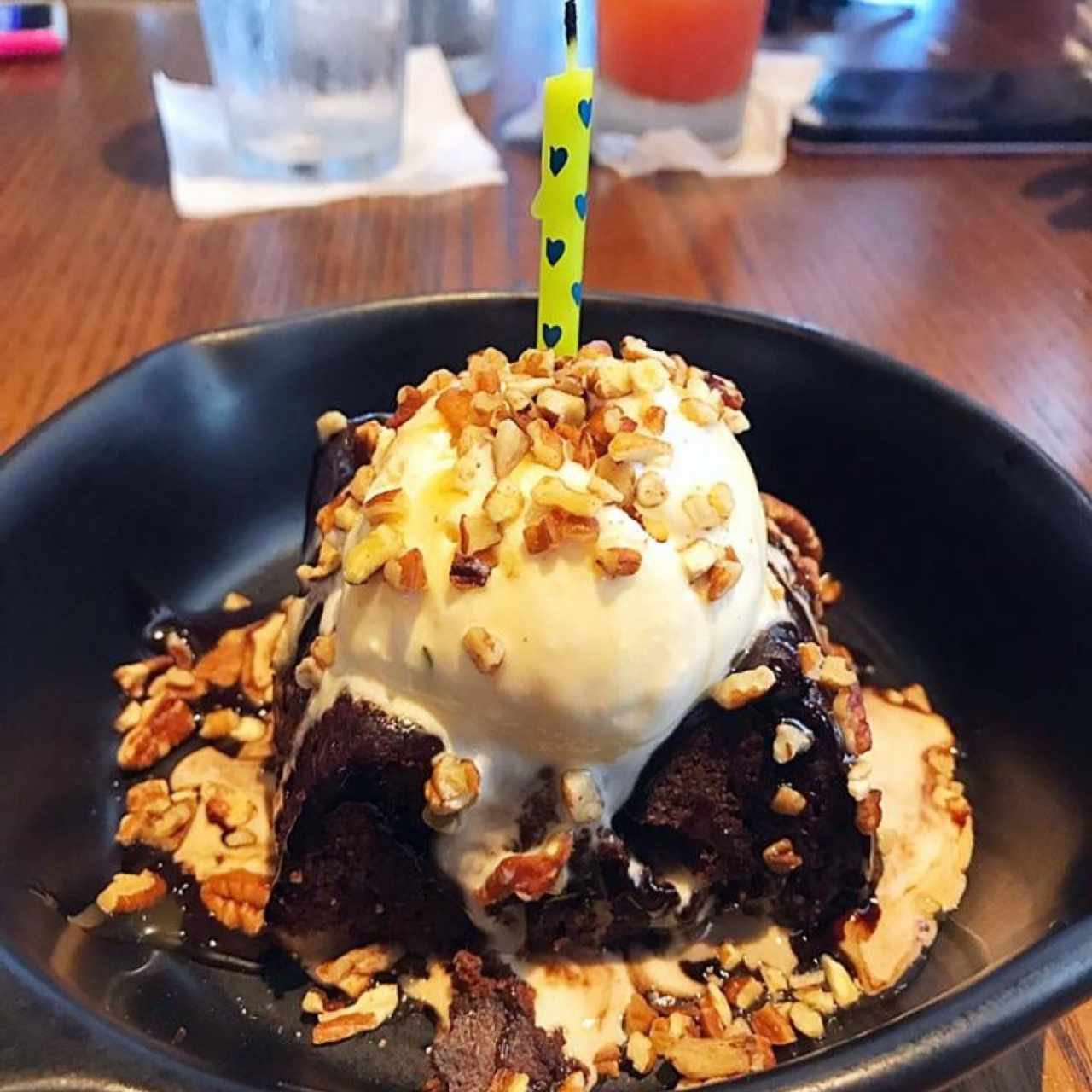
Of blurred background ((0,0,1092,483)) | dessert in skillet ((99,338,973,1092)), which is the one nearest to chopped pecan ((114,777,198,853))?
dessert in skillet ((99,338,973,1092))

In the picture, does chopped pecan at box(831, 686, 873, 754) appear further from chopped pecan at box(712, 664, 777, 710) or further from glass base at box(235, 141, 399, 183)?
glass base at box(235, 141, 399, 183)

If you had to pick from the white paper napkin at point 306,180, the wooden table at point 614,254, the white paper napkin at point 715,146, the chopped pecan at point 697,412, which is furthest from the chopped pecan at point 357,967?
the white paper napkin at point 715,146

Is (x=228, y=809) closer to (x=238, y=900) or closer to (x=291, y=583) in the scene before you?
(x=238, y=900)

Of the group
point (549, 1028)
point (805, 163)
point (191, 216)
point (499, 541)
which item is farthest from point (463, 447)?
point (805, 163)

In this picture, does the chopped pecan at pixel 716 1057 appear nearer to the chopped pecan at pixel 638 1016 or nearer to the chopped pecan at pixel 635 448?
the chopped pecan at pixel 638 1016

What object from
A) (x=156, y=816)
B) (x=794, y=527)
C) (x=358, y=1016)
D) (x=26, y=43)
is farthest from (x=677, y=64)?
(x=358, y=1016)

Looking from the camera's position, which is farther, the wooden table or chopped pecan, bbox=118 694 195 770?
the wooden table

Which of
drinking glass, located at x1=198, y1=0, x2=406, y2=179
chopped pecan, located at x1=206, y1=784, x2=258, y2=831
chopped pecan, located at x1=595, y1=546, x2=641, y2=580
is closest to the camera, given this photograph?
chopped pecan, located at x1=595, y1=546, x2=641, y2=580
